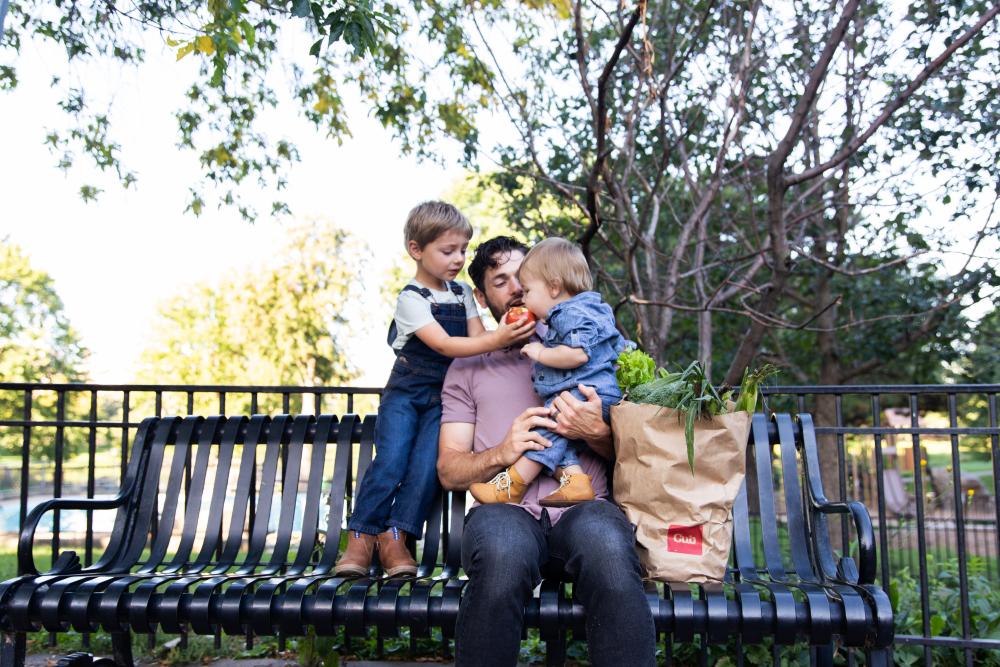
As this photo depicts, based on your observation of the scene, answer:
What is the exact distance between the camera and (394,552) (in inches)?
118

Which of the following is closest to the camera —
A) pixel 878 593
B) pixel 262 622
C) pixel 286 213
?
pixel 878 593

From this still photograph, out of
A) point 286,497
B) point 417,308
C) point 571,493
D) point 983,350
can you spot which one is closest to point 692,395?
point 571,493

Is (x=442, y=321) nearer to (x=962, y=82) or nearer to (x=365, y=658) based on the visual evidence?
(x=365, y=658)

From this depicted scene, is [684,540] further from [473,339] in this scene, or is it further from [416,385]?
[416,385]

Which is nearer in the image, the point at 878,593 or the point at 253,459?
the point at 878,593

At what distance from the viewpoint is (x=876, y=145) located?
7.40 m

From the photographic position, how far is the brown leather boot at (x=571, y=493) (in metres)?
2.71

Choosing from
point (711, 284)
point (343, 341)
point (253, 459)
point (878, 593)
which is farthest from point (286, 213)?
point (343, 341)

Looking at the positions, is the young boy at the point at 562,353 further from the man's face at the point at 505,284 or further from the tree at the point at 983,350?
the tree at the point at 983,350

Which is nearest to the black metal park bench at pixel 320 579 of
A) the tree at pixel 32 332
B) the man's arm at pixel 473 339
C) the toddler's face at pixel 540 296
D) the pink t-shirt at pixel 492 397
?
the pink t-shirt at pixel 492 397

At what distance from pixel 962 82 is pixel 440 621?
284 inches

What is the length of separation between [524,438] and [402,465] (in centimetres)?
56

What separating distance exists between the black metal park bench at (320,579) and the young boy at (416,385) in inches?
4.7

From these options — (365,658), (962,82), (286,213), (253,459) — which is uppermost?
(962,82)
